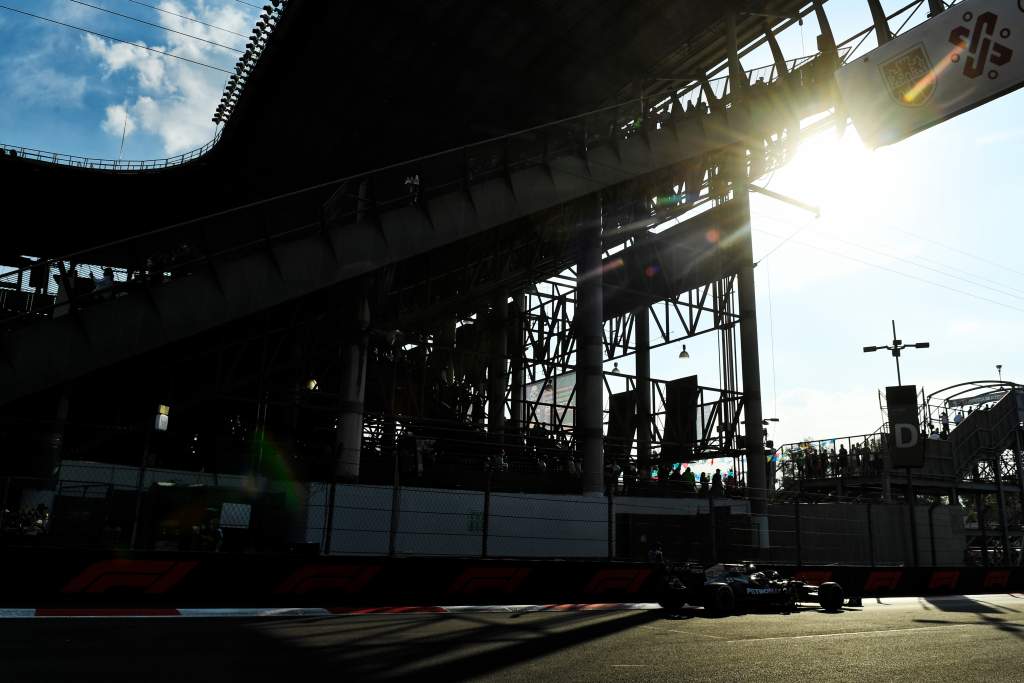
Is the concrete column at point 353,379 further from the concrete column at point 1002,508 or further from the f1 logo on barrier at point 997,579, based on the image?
the concrete column at point 1002,508

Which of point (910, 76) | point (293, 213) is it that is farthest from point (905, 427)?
point (293, 213)

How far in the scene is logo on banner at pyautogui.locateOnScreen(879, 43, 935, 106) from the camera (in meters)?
13.4

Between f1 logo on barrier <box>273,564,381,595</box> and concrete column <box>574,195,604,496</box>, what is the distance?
609 inches

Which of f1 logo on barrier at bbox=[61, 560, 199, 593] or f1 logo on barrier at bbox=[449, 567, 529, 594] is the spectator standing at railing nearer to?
f1 logo on barrier at bbox=[61, 560, 199, 593]

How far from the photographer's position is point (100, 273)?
54.9 feet

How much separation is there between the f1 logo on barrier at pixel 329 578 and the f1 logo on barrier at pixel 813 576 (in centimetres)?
1168

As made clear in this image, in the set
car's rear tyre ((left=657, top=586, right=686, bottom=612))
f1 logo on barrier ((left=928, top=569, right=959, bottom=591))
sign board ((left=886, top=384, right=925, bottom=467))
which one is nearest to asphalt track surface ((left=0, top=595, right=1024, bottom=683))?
car's rear tyre ((left=657, top=586, right=686, bottom=612))

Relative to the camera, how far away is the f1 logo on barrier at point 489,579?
51.5 feet

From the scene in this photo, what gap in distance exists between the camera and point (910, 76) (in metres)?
13.7

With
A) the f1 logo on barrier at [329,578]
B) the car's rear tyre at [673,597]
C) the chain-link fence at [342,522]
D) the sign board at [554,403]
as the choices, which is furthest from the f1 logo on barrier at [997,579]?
the sign board at [554,403]

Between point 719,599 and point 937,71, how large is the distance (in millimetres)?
10869

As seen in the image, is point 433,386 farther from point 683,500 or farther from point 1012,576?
point 1012,576

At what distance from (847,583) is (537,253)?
2202 cm

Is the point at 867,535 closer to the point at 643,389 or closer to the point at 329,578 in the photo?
the point at 643,389
